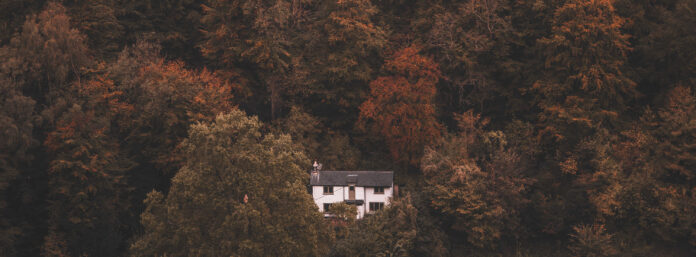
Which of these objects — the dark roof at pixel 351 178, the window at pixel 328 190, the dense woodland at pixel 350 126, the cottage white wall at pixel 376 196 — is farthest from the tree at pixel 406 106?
the window at pixel 328 190

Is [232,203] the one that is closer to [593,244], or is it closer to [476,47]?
[593,244]

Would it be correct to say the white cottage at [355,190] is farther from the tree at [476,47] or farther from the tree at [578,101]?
the tree at [476,47]

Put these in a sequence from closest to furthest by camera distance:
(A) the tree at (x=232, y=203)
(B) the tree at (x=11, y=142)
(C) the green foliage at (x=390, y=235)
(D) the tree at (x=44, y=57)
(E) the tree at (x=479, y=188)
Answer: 1. (A) the tree at (x=232, y=203)
2. (B) the tree at (x=11, y=142)
3. (C) the green foliage at (x=390, y=235)
4. (D) the tree at (x=44, y=57)
5. (E) the tree at (x=479, y=188)

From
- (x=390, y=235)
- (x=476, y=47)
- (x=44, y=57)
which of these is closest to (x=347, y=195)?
(x=390, y=235)

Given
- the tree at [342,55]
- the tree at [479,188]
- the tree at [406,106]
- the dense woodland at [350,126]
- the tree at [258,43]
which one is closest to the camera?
the dense woodland at [350,126]

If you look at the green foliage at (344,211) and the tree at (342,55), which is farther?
the tree at (342,55)

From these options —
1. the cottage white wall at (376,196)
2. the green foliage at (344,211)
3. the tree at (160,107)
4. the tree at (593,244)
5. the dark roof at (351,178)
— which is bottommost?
the tree at (593,244)

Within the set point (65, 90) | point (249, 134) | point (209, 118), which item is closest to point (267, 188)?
point (249, 134)
